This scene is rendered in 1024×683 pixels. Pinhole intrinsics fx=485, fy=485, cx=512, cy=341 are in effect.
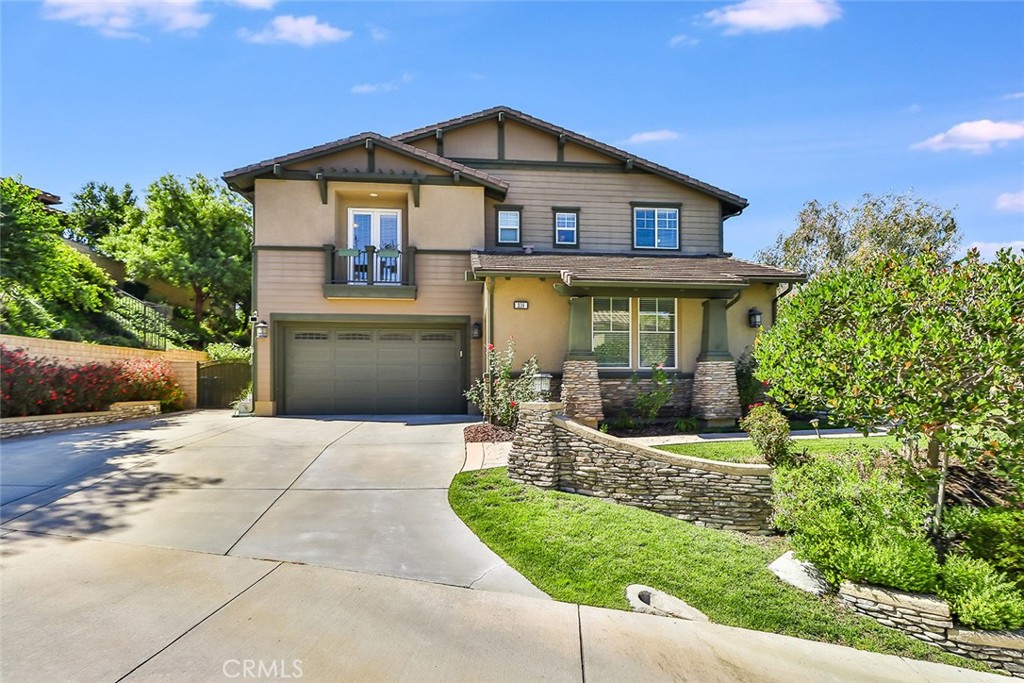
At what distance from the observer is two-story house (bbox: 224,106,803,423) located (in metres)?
10.8

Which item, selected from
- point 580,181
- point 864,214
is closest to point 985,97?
point 580,181

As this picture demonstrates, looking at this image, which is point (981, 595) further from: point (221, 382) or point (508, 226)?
point (221, 382)

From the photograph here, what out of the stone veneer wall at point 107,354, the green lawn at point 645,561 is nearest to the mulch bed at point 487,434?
the green lawn at point 645,561

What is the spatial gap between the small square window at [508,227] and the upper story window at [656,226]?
3.55 metres

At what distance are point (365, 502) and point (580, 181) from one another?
11.2 m

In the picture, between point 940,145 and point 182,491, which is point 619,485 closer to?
point 182,491

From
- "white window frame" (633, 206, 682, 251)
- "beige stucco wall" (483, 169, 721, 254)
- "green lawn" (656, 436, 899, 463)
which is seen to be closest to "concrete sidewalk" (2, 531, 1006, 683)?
"green lawn" (656, 436, 899, 463)

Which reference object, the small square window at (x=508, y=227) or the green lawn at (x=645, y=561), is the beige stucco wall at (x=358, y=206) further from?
the green lawn at (x=645, y=561)

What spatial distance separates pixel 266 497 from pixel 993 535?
8.16 meters

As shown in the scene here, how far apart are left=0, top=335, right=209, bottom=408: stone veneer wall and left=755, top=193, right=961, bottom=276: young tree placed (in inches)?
901

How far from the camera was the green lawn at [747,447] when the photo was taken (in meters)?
7.90

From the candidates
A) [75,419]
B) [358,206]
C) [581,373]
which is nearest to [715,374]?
[581,373]

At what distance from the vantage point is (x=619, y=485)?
23.4 feet

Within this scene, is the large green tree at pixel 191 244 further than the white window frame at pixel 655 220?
Yes
